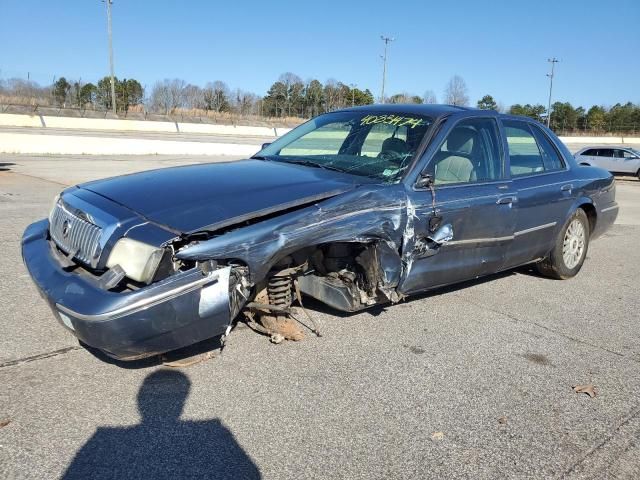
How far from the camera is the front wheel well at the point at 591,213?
19.0ft

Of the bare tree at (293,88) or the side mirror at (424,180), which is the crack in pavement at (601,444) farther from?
the bare tree at (293,88)

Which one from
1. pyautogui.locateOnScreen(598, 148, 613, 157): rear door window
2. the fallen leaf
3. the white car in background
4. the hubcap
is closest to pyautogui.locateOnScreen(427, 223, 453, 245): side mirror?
the fallen leaf

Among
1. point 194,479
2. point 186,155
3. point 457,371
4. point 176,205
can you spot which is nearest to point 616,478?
point 457,371

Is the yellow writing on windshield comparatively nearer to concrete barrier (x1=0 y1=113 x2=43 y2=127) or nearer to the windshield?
the windshield

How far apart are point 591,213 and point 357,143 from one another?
297 cm

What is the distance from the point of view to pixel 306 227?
3.23m

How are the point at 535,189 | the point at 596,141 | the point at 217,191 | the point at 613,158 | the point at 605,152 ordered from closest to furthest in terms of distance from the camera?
the point at 217,191
the point at 535,189
the point at 613,158
the point at 605,152
the point at 596,141

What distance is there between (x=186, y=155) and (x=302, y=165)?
19.0 m

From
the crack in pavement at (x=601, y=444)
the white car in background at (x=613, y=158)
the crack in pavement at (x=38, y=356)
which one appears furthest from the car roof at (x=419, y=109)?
the white car in background at (x=613, y=158)

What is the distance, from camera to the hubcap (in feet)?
18.2

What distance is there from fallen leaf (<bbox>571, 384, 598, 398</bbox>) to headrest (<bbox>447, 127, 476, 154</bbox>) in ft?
6.42

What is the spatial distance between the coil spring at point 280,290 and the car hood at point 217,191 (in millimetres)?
583

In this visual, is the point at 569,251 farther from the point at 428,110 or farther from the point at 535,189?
the point at 428,110

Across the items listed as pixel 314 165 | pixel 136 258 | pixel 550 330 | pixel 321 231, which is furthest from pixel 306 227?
pixel 550 330
